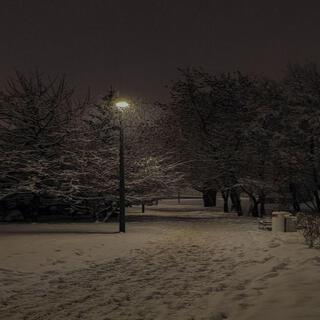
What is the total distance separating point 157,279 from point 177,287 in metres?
1.14

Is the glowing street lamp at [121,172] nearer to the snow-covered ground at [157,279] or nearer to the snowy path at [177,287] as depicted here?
the snow-covered ground at [157,279]

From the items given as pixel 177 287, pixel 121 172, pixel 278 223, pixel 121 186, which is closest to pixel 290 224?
pixel 278 223

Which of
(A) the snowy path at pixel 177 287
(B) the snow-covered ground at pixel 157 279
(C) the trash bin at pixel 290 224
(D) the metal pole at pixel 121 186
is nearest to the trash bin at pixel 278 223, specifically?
(C) the trash bin at pixel 290 224

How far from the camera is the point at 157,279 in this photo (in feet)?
38.0

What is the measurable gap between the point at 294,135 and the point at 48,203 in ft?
55.4

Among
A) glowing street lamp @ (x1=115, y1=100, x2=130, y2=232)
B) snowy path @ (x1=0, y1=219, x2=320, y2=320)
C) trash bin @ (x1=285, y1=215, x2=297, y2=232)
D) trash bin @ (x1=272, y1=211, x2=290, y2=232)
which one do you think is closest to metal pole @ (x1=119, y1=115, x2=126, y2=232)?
glowing street lamp @ (x1=115, y1=100, x2=130, y2=232)

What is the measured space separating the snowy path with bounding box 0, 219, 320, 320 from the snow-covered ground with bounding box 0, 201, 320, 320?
2 centimetres

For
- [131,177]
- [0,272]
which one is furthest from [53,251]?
[131,177]

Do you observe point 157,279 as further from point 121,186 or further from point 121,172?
point 121,172

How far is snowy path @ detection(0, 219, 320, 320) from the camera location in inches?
324

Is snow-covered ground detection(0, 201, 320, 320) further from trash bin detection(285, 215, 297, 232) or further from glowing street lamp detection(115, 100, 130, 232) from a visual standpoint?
trash bin detection(285, 215, 297, 232)


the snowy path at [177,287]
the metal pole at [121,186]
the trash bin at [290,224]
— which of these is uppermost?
the metal pole at [121,186]

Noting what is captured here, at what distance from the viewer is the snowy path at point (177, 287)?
8234 millimetres

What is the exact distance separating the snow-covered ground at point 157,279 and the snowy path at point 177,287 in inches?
0.6
